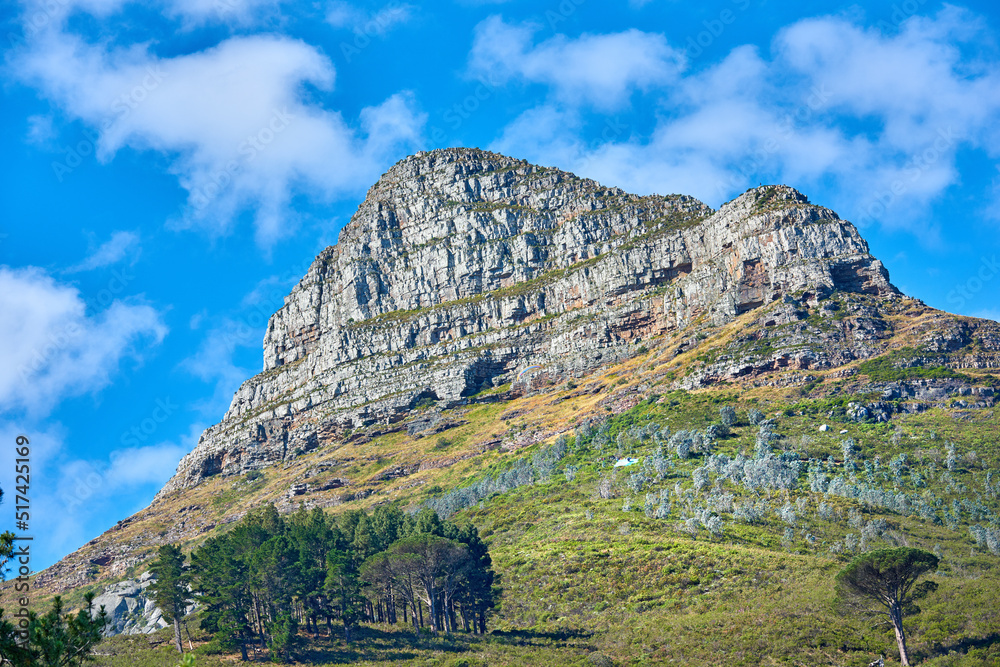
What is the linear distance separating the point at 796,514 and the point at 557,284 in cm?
11316

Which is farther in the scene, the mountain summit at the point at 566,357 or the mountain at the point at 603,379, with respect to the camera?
the mountain summit at the point at 566,357

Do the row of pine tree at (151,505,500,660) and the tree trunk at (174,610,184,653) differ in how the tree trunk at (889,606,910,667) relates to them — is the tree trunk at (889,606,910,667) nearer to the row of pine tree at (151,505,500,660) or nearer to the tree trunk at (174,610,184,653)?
the row of pine tree at (151,505,500,660)

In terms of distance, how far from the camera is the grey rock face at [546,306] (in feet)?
466

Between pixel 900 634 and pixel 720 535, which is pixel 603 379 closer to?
pixel 720 535

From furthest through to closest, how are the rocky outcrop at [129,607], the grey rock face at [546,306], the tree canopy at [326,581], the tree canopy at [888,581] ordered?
the grey rock face at [546,306] → the rocky outcrop at [129,607] → the tree canopy at [326,581] → the tree canopy at [888,581]

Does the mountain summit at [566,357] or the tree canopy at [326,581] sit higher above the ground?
the mountain summit at [566,357]

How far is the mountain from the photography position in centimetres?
9419

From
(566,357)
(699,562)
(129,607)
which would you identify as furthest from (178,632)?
(566,357)

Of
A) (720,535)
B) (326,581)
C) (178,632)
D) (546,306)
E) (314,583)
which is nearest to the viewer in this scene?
(178,632)

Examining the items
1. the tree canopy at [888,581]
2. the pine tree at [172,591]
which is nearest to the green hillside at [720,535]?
the tree canopy at [888,581]

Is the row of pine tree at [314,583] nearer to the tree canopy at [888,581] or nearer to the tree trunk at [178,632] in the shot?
the tree trunk at [178,632]

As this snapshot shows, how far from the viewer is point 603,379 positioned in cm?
14950

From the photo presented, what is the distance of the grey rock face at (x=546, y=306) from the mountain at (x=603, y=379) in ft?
1.76

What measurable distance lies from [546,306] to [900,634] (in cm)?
14000
